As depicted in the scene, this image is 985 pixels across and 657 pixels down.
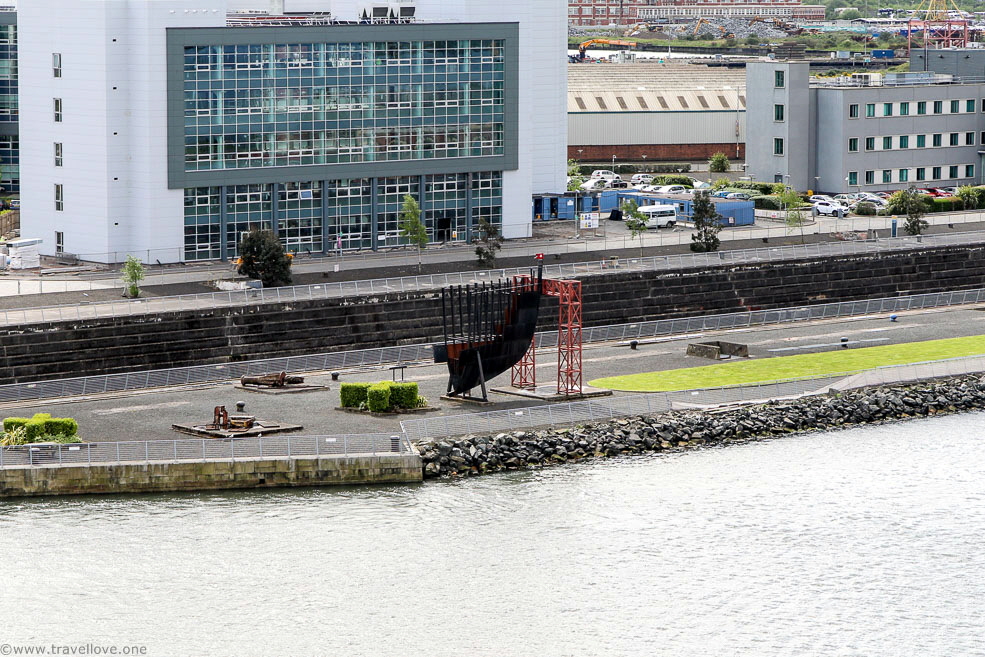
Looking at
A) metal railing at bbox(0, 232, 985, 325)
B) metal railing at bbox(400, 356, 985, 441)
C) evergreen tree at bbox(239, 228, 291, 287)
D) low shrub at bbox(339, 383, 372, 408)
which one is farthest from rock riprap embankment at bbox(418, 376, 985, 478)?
evergreen tree at bbox(239, 228, 291, 287)

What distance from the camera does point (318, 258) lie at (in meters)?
91.1

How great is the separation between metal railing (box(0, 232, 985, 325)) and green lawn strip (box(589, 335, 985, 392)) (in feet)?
Result: 43.9

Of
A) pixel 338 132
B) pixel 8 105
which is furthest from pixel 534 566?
pixel 8 105

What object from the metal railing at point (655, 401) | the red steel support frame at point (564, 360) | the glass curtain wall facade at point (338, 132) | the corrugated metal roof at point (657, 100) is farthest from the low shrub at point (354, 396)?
the corrugated metal roof at point (657, 100)

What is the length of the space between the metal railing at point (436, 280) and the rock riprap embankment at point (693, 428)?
18313mm

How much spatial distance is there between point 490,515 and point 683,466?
8819 mm

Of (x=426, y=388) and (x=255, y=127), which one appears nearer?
(x=426, y=388)

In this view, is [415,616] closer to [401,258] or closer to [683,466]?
[683,466]

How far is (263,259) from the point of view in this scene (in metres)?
80.6

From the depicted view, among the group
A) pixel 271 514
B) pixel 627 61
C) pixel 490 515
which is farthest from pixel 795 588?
pixel 627 61

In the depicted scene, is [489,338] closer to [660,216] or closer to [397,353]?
[397,353]

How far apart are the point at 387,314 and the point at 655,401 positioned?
16166 mm

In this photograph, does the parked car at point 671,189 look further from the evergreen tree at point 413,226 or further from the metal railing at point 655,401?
the metal railing at point 655,401

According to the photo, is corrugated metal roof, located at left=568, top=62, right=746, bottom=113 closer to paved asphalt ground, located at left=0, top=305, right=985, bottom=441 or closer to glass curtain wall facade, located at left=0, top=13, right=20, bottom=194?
glass curtain wall facade, located at left=0, top=13, right=20, bottom=194
